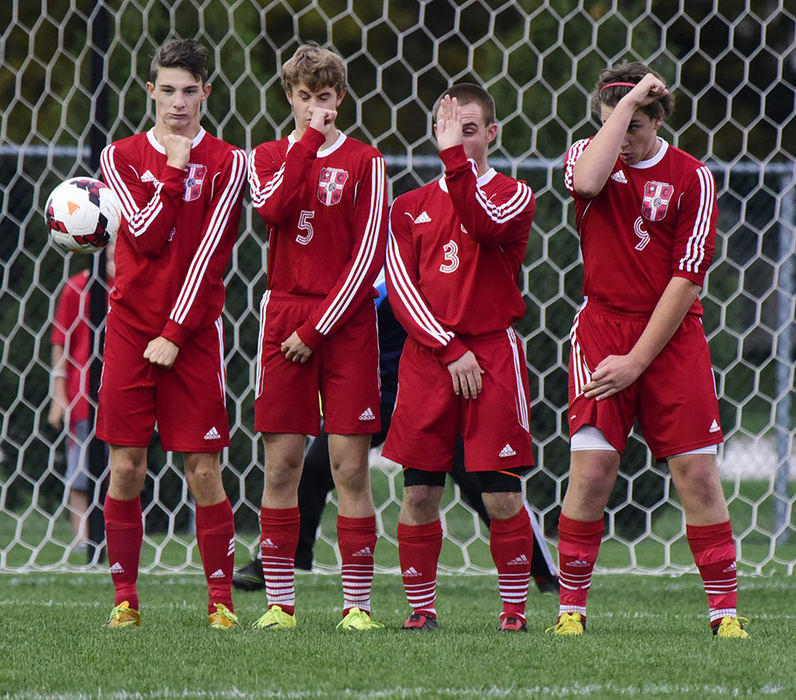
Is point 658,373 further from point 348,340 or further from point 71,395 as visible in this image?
point 71,395

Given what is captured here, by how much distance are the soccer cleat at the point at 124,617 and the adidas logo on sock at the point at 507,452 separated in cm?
127

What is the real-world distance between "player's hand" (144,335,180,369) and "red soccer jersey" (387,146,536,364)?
0.69 metres

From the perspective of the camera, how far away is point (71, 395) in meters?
6.48

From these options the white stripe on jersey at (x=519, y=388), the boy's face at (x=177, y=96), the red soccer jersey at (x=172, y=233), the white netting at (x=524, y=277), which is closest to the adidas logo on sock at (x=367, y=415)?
the white stripe on jersey at (x=519, y=388)

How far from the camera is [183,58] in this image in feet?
12.8

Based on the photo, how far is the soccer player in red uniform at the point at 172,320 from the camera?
381 cm

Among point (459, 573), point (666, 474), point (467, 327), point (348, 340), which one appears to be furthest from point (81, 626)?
point (666, 474)

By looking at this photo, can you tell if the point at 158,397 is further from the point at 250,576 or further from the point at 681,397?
the point at 681,397

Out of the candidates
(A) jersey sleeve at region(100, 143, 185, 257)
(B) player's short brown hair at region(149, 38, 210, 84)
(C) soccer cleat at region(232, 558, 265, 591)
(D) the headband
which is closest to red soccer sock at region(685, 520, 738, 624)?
(D) the headband

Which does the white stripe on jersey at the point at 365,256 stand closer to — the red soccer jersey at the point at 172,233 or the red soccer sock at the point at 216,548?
the red soccer jersey at the point at 172,233

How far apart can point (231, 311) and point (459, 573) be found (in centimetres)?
186

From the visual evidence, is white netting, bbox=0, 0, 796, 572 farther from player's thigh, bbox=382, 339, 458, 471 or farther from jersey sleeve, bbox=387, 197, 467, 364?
player's thigh, bbox=382, 339, 458, 471

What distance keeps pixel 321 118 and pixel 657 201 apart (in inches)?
40.7

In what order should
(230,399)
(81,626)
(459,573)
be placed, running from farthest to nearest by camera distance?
(230,399), (459,573), (81,626)
